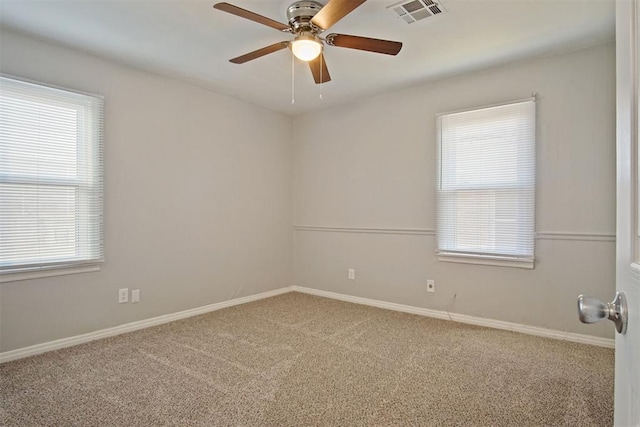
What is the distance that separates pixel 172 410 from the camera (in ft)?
6.12

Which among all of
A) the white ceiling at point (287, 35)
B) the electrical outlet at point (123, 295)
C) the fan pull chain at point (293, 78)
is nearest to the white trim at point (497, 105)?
the white ceiling at point (287, 35)

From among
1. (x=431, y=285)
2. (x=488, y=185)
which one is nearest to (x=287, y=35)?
(x=488, y=185)

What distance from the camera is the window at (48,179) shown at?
251 centimetres

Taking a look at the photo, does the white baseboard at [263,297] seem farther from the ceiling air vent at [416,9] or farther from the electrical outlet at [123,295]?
the ceiling air vent at [416,9]

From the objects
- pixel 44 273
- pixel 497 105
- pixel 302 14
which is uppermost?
pixel 302 14

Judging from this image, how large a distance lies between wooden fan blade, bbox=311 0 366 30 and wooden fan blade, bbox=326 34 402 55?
0.56ft

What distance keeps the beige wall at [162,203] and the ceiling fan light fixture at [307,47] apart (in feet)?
5.76

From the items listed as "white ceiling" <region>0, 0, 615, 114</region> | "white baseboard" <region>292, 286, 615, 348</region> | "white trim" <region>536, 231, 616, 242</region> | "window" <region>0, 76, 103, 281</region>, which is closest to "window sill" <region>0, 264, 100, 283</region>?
"window" <region>0, 76, 103, 281</region>

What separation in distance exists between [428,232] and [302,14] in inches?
92.9

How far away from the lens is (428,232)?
3.62 metres

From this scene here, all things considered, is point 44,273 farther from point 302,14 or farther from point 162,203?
point 302,14

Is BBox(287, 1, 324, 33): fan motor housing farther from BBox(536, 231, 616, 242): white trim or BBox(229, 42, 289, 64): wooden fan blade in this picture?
BBox(536, 231, 616, 242): white trim

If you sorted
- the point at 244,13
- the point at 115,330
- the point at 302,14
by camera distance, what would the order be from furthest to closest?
the point at 115,330 < the point at 302,14 < the point at 244,13

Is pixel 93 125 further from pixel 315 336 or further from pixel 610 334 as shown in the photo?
pixel 610 334
